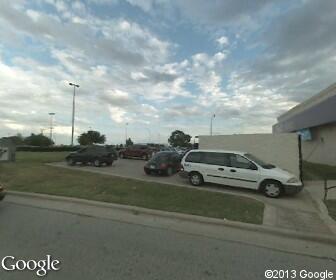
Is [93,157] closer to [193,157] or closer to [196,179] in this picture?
[193,157]

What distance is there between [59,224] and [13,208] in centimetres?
251

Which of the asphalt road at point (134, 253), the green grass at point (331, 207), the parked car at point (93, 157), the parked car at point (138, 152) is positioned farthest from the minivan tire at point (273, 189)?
the parked car at point (138, 152)

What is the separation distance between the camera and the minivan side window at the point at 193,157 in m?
14.9

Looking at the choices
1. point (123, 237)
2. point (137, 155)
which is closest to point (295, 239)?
point (123, 237)

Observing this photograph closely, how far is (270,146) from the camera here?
57.2ft

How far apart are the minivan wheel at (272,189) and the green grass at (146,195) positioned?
2.27 meters

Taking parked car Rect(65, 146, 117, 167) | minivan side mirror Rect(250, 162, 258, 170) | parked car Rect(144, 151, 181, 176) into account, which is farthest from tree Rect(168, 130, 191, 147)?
minivan side mirror Rect(250, 162, 258, 170)

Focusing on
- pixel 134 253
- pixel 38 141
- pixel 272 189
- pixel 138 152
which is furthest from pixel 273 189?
pixel 38 141

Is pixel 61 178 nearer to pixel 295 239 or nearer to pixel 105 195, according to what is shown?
pixel 105 195

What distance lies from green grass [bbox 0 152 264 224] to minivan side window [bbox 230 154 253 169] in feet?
9.37

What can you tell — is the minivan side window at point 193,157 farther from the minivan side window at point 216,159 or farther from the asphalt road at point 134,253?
the asphalt road at point 134,253

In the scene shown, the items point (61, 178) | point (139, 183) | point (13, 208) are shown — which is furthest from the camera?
point (61, 178)

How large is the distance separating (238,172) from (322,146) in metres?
19.3

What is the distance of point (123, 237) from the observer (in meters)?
6.21
